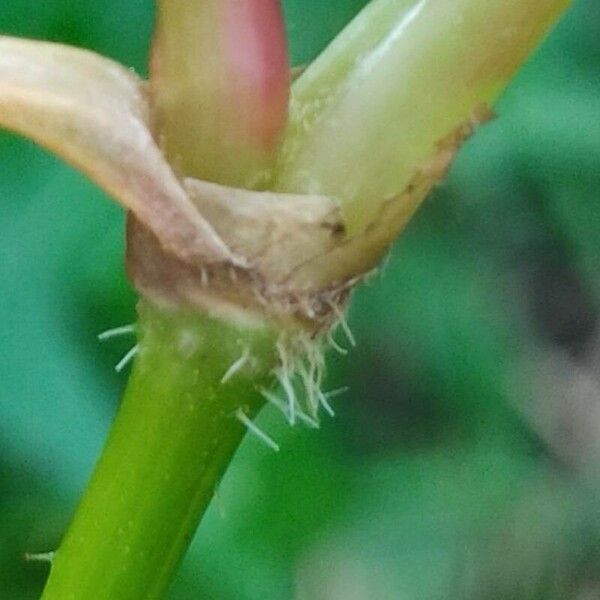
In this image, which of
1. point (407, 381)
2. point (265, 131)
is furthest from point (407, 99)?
point (407, 381)

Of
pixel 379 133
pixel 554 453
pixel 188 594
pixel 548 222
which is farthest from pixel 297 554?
pixel 379 133

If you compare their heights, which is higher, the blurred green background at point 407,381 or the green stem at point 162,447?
the green stem at point 162,447

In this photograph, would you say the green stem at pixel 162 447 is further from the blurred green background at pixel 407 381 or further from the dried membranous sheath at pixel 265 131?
the blurred green background at pixel 407 381

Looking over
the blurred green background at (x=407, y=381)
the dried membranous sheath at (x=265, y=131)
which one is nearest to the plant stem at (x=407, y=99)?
the dried membranous sheath at (x=265, y=131)

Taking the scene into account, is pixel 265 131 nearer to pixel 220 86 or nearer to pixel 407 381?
pixel 220 86

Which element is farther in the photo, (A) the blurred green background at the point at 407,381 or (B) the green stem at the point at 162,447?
(A) the blurred green background at the point at 407,381

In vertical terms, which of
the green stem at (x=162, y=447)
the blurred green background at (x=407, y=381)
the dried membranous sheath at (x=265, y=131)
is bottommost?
the blurred green background at (x=407, y=381)

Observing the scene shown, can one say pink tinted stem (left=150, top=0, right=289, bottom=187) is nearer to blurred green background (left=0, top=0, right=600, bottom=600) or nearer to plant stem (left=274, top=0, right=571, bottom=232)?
plant stem (left=274, top=0, right=571, bottom=232)
